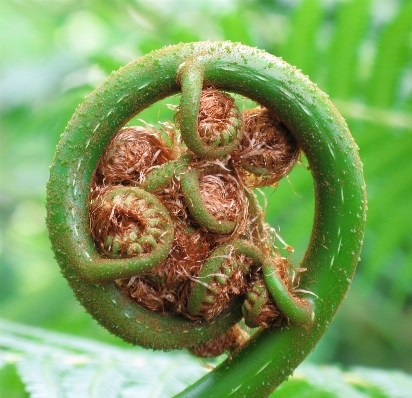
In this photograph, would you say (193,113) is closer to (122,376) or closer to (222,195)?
(222,195)

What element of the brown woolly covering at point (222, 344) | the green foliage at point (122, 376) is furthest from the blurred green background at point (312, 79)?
the brown woolly covering at point (222, 344)

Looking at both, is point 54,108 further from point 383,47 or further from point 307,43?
point 383,47

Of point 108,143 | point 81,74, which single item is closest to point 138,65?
point 108,143

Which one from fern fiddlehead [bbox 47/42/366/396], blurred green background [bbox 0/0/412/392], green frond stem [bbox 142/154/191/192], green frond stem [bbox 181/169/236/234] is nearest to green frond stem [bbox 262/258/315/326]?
fern fiddlehead [bbox 47/42/366/396]

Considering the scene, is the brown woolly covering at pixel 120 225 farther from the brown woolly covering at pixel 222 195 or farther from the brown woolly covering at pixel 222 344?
the brown woolly covering at pixel 222 344

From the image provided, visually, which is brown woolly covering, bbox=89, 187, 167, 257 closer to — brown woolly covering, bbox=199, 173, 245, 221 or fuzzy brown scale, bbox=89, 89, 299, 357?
fuzzy brown scale, bbox=89, 89, 299, 357

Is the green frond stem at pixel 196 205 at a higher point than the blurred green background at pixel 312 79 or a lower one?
lower
